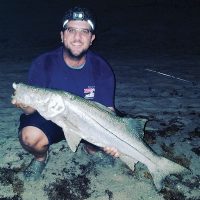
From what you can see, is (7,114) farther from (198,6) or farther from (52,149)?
(198,6)

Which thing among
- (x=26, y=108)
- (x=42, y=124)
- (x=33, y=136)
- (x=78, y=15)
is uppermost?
(x=78, y=15)

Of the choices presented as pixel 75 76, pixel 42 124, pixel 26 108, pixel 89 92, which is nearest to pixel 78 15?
pixel 75 76

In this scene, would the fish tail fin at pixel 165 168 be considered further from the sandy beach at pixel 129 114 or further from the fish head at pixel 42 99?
the fish head at pixel 42 99

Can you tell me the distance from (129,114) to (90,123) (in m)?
2.91

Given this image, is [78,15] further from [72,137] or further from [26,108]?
[72,137]


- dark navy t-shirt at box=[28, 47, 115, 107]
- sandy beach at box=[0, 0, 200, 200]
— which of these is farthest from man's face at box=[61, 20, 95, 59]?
sandy beach at box=[0, 0, 200, 200]

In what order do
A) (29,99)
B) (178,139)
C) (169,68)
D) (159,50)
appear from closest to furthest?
(29,99) → (178,139) → (169,68) → (159,50)

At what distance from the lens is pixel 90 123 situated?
3.90m

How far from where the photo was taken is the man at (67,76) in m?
4.60

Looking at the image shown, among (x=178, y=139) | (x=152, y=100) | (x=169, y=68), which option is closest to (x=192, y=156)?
(x=178, y=139)

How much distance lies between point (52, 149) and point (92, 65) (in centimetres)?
169

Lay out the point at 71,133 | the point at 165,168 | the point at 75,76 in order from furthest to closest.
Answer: the point at 75,76 < the point at 165,168 < the point at 71,133

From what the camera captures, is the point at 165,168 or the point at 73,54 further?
the point at 73,54

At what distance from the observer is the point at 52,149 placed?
18.0 feet
